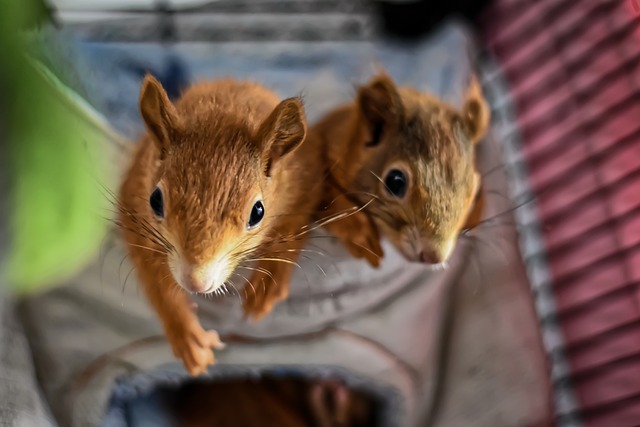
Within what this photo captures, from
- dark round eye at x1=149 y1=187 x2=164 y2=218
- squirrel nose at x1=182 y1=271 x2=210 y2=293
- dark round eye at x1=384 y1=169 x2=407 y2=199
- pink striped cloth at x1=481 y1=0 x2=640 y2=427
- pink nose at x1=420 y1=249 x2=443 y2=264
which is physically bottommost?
squirrel nose at x1=182 y1=271 x2=210 y2=293

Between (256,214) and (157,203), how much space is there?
5 centimetres

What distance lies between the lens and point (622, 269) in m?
0.61

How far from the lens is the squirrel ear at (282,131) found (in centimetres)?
33

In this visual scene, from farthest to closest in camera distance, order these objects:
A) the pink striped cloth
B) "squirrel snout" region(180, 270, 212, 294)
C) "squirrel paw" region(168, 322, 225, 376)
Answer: the pink striped cloth < "squirrel paw" region(168, 322, 225, 376) < "squirrel snout" region(180, 270, 212, 294)

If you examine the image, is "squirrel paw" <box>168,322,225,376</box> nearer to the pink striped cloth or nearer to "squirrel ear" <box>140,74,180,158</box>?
"squirrel ear" <box>140,74,180,158</box>

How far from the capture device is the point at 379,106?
1.27 ft

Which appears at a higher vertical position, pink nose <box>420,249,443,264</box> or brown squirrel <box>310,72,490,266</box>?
brown squirrel <box>310,72,490,266</box>

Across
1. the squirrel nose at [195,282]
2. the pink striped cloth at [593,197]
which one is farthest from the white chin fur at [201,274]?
the pink striped cloth at [593,197]

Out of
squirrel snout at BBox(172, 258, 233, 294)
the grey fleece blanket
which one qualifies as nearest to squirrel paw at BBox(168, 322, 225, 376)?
the grey fleece blanket

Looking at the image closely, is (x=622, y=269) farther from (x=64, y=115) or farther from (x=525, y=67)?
(x=64, y=115)

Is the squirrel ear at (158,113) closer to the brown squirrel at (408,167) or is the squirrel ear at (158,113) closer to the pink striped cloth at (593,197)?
the brown squirrel at (408,167)

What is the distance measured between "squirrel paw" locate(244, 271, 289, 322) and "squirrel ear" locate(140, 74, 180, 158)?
0.10m

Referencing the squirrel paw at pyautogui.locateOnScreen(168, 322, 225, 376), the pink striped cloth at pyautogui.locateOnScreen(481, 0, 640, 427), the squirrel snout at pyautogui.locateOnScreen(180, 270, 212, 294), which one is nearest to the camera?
the squirrel snout at pyautogui.locateOnScreen(180, 270, 212, 294)

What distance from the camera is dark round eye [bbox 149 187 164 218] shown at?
0.34 metres
